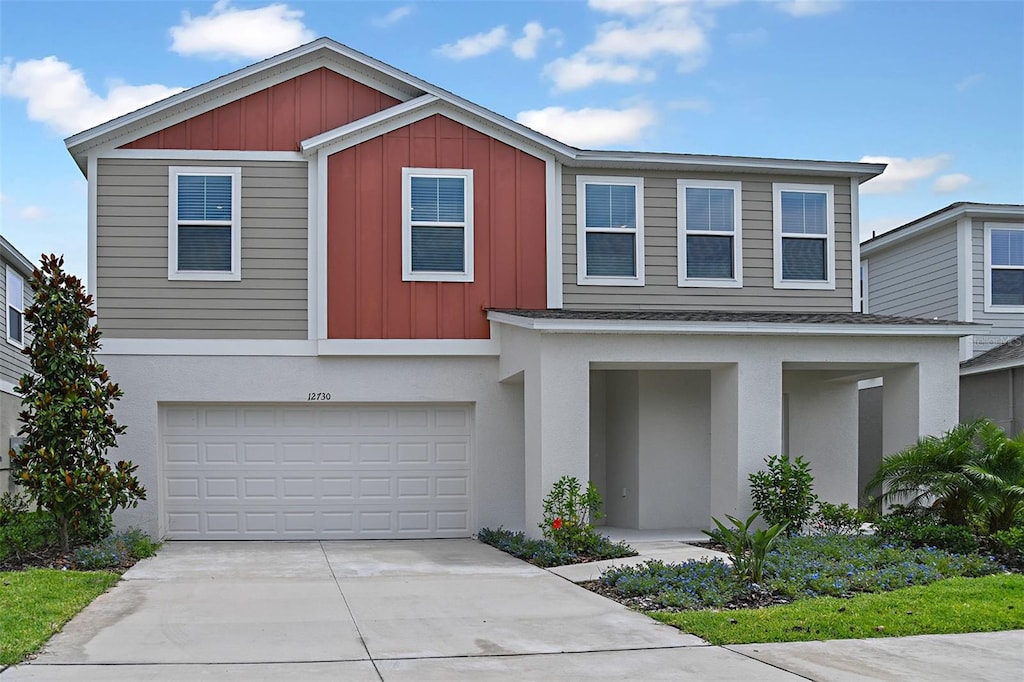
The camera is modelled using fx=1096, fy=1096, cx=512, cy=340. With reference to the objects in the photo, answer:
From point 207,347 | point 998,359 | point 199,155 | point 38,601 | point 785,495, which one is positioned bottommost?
point 38,601

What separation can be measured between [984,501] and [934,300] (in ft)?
29.9

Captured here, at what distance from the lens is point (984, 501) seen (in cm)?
1215

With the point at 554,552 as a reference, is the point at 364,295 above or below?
above

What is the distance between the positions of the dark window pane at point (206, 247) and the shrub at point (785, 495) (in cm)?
819

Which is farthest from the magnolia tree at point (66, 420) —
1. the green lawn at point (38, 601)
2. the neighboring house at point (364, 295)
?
the neighboring house at point (364, 295)

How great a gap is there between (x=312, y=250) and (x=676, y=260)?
220 inches

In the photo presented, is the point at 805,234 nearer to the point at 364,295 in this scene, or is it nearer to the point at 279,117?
the point at 364,295

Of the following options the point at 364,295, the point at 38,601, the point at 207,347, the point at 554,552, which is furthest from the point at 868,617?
the point at 207,347

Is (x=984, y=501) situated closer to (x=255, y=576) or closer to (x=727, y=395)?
(x=727, y=395)

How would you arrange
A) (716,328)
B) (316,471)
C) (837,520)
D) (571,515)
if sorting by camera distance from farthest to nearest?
(316,471) < (716,328) < (837,520) < (571,515)

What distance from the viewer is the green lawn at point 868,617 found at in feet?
28.5

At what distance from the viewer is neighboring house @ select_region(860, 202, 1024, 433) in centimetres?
1877

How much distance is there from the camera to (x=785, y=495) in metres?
14.1

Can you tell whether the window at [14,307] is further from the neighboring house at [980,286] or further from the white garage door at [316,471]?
the neighboring house at [980,286]
